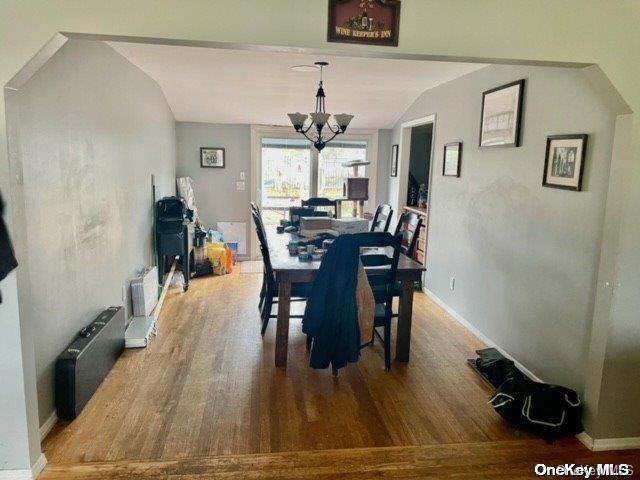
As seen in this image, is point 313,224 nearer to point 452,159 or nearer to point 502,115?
point 452,159

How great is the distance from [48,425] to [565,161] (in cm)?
328

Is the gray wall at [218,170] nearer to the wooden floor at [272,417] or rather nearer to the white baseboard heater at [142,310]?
the white baseboard heater at [142,310]

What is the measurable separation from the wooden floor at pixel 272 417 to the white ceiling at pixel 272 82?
2257 millimetres

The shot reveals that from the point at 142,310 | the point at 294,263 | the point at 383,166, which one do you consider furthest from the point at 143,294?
the point at 383,166

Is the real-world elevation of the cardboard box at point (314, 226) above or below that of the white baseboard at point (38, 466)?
above

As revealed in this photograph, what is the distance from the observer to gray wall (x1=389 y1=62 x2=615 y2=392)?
8.39 ft

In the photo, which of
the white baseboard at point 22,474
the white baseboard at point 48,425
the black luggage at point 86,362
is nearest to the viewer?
the white baseboard at point 22,474


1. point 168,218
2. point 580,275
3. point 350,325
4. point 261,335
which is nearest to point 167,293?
point 168,218

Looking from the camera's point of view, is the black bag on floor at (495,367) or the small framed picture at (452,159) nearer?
the black bag on floor at (495,367)

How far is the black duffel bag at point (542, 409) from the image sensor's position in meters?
2.40

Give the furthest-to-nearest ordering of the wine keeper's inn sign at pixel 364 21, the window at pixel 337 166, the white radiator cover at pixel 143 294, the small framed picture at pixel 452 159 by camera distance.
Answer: the window at pixel 337 166
the small framed picture at pixel 452 159
the white radiator cover at pixel 143 294
the wine keeper's inn sign at pixel 364 21

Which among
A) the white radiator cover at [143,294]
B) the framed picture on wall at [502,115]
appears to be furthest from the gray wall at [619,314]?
the white radiator cover at [143,294]
